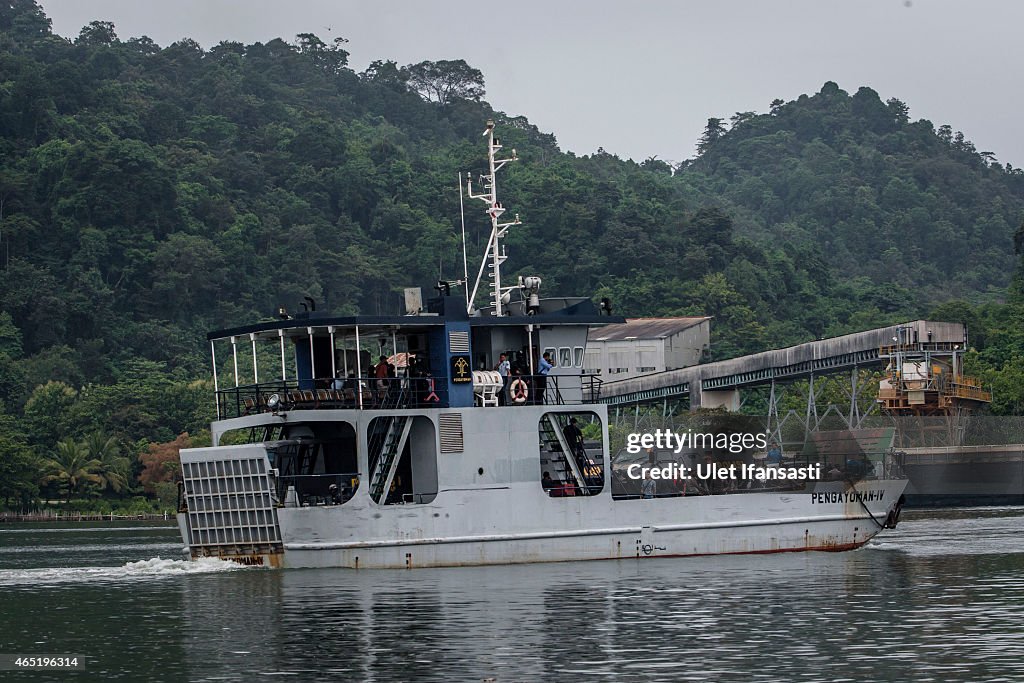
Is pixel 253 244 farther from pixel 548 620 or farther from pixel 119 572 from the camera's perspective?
pixel 548 620

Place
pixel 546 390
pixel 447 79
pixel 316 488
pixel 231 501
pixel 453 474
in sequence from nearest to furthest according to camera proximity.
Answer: pixel 231 501, pixel 453 474, pixel 316 488, pixel 546 390, pixel 447 79

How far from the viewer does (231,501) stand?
3378 cm

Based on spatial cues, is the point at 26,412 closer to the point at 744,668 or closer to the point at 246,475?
the point at 246,475

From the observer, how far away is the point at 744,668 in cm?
2183

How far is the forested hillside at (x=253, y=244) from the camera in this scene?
93250 mm

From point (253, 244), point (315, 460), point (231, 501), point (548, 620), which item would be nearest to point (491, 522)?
point (315, 460)

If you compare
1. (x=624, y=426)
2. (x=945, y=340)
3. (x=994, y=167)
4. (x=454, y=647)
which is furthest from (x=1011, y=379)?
(x=994, y=167)

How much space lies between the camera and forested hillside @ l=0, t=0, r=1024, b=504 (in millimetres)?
93250

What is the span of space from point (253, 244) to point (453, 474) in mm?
81479

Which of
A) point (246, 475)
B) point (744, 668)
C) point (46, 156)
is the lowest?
point (744, 668)

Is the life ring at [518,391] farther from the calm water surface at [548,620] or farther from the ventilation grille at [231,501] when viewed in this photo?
the ventilation grille at [231,501]

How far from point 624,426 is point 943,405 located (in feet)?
45.9

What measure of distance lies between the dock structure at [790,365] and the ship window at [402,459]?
3346cm

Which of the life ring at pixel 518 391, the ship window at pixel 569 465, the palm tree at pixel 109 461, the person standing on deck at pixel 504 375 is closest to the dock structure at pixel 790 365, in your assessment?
the palm tree at pixel 109 461
